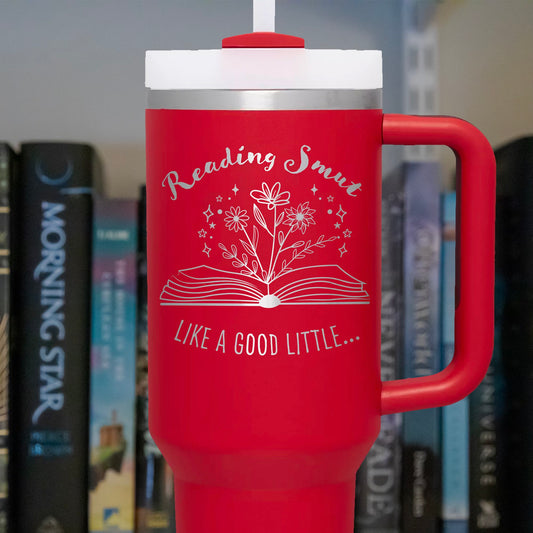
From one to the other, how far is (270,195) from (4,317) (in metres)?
0.24

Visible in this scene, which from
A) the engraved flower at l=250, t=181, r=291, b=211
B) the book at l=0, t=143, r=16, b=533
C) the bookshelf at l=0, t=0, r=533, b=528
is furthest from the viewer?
the bookshelf at l=0, t=0, r=533, b=528

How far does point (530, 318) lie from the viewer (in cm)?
55

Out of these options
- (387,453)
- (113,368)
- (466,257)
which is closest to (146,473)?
(113,368)

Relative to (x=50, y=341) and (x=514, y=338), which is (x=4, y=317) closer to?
(x=50, y=341)

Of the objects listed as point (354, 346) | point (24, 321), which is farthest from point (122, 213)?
point (354, 346)

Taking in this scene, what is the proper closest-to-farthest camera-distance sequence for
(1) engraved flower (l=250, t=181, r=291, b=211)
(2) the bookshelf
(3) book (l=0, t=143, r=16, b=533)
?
(1) engraved flower (l=250, t=181, r=291, b=211), (3) book (l=0, t=143, r=16, b=533), (2) the bookshelf

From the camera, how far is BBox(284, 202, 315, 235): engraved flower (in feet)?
1.41

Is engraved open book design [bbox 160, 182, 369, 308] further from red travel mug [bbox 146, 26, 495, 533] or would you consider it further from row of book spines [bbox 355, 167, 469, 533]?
row of book spines [bbox 355, 167, 469, 533]

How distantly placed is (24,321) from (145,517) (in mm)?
179

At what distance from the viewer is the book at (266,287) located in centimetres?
43

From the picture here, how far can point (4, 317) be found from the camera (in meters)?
0.54

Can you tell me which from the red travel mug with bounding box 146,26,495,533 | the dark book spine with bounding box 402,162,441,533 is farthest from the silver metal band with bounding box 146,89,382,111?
the dark book spine with bounding box 402,162,441,533

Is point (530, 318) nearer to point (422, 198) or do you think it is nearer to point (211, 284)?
point (422, 198)

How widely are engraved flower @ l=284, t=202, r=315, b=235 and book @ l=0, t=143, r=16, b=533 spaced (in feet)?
0.77
